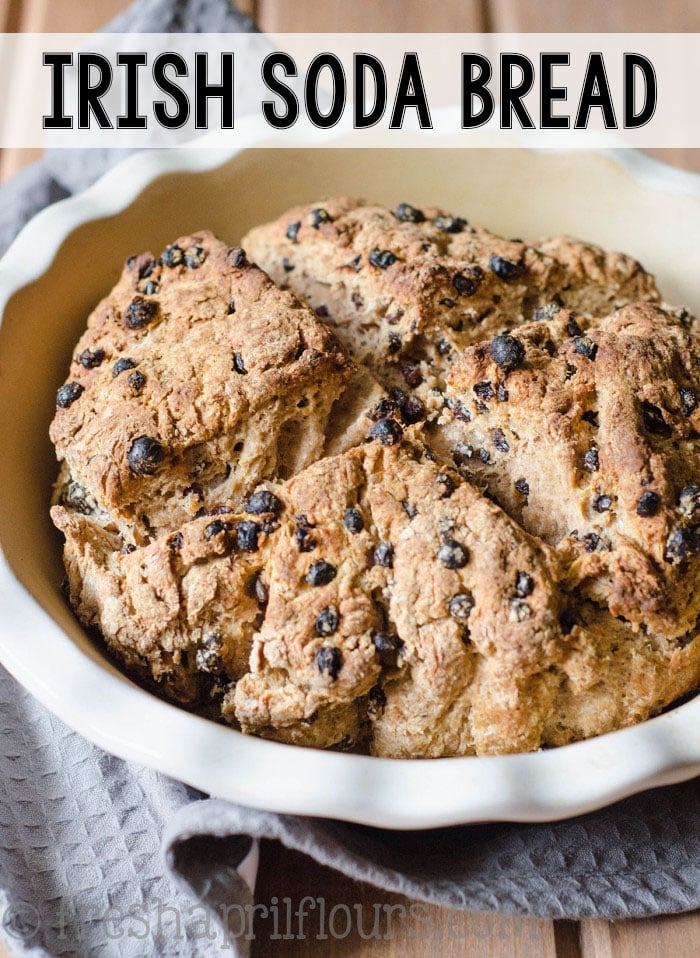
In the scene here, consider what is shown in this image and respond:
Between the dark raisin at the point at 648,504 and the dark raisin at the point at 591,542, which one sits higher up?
the dark raisin at the point at 648,504

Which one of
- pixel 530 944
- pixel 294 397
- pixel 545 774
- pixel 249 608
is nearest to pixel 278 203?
pixel 294 397

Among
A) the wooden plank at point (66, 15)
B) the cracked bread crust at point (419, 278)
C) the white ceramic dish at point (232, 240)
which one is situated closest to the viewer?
the white ceramic dish at point (232, 240)

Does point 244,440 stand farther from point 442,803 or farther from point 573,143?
point 573,143

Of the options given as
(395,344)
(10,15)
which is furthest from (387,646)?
(10,15)

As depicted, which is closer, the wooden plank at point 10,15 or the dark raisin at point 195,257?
the dark raisin at point 195,257

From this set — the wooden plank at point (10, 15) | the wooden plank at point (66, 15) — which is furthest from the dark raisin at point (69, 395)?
the wooden plank at point (10, 15)

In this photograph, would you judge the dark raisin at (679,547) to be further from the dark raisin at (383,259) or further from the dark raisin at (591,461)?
the dark raisin at (383,259)

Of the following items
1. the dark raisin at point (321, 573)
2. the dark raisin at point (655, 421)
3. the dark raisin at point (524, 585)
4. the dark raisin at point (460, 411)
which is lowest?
the dark raisin at point (321, 573)

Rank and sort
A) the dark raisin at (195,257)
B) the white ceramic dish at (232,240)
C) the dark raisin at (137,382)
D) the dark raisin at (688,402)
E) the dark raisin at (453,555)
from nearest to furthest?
the white ceramic dish at (232,240), the dark raisin at (453,555), the dark raisin at (688,402), the dark raisin at (137,382), the dark raisin at (195,257)
